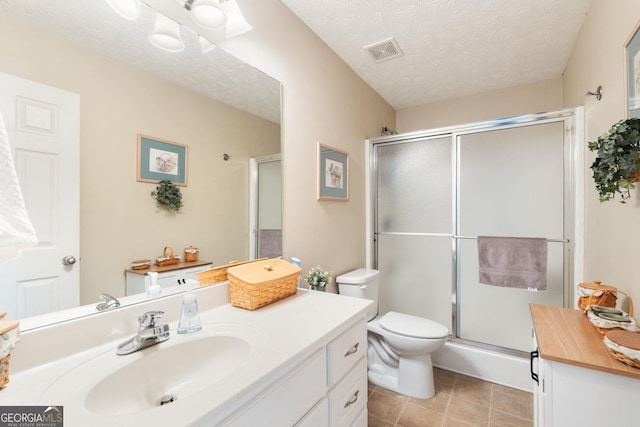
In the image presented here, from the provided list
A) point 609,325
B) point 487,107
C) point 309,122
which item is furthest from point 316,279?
point 487,107

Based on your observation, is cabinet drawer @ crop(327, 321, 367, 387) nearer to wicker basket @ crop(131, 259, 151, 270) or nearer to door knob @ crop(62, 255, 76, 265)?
wicker basket @ crop(131, 259, 151, 270)

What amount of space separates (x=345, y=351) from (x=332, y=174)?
1.27m

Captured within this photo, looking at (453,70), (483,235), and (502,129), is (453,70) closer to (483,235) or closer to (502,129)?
(502,129)

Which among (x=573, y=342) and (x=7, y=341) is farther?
(x=573, y=342)

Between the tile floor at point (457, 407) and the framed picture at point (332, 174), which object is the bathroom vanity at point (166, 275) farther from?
the tile floor at point (457, 407)

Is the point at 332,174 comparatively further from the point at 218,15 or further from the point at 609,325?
the point at 609,325

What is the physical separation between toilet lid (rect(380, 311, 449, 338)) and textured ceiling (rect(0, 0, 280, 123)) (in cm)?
154

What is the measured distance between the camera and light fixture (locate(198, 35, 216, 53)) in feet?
3.97

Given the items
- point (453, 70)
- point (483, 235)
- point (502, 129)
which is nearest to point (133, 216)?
point (483, 235)

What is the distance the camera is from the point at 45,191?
0.79 metres

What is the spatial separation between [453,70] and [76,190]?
269 centimetres

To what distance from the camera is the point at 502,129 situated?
2.11 m

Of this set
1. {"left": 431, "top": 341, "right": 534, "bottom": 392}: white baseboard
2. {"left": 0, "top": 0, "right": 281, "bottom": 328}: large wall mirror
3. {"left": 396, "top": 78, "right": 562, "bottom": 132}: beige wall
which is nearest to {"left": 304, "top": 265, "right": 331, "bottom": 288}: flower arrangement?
{"left": 0, "top": 0, "right": 281, "bottom": 328}: large wall mirror

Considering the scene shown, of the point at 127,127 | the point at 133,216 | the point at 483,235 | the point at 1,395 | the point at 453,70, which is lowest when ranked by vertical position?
the point at 1,395
